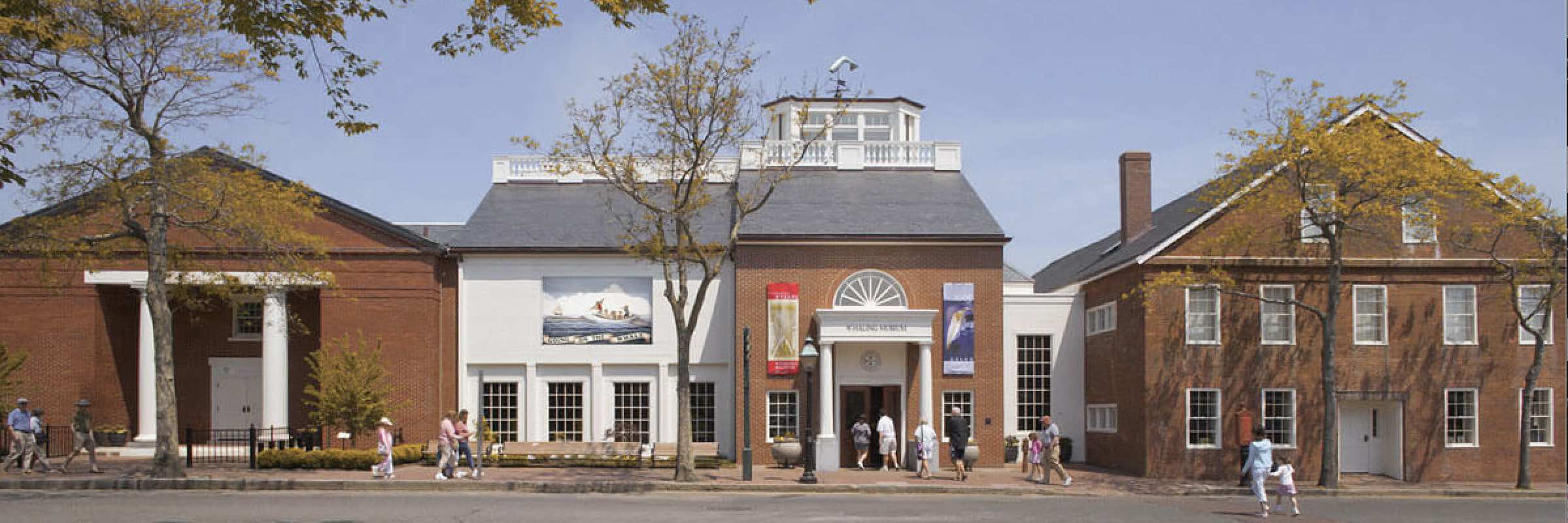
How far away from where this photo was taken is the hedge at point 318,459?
85.5 ft

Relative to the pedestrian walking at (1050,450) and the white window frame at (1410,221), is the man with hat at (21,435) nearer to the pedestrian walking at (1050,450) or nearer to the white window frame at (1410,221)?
the pedestrian walking at (1050,450)

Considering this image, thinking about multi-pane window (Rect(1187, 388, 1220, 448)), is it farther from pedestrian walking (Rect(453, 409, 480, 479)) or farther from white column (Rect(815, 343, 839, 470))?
pedestrian walking (Rect(453, 409, 480, 479))

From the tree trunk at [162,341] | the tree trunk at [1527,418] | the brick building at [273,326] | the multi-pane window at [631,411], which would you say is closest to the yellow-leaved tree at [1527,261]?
the tree trunk at [1527,418]

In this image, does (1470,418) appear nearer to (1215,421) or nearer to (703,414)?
(1215,421)

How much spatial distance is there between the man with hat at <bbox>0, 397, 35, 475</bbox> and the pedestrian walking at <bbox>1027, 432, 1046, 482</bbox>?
19.9 meters

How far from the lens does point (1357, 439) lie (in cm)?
3055

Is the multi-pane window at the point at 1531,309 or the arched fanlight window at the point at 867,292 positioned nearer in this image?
the multi-pane window at the point at 1531,309

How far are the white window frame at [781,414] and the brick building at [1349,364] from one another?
778 centimetres

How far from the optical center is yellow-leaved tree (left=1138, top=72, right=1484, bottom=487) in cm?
2528

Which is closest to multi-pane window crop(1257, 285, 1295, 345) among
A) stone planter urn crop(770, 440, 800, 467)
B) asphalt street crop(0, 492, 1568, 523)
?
asphalt street crop(0, 492, 1568, 523)

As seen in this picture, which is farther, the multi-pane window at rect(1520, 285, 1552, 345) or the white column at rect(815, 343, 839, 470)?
the multi-pane window at rect(1520, 285, 1552, 345)

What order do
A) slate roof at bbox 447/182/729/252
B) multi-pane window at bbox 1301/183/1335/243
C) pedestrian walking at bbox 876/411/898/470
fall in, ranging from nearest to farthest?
multi-pane window at bbox 1301/183/1335/243, pedestrian walking at bbox 876/411/898/470, slate roof at bbox 447/182/729/252

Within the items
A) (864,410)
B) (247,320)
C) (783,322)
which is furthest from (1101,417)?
(247,320)

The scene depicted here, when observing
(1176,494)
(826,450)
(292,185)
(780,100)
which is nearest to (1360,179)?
(1176,494)
